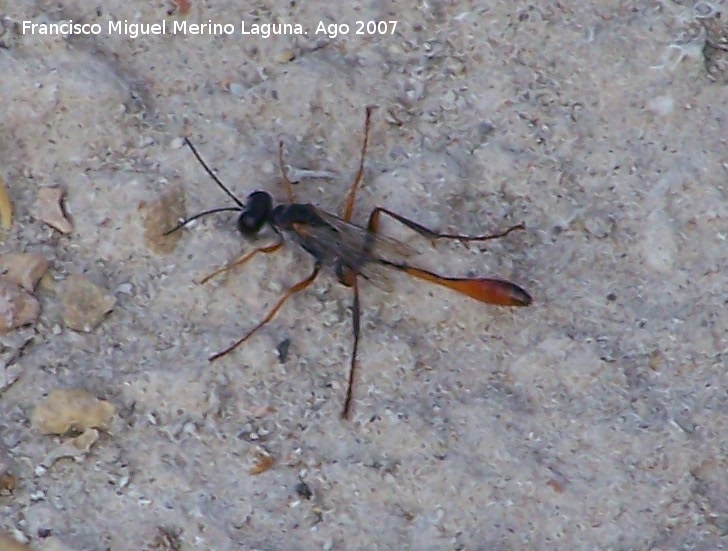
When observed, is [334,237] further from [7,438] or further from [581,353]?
[7,438]

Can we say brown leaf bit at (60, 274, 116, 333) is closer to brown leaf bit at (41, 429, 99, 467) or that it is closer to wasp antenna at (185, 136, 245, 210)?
brown leaf bit at (41, 429, 99, 467)

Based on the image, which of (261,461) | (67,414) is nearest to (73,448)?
(67,414)

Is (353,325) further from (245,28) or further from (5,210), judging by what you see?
(5,210)

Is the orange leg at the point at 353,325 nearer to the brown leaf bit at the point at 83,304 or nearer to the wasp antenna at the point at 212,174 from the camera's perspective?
the wasp antenna at the point at 212,174

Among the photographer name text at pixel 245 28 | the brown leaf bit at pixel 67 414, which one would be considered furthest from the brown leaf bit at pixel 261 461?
the photographer name text at pixel 245 28

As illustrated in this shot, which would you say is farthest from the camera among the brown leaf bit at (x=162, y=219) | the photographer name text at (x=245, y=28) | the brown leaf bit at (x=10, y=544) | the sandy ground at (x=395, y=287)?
the photographer name text at (x=245, y=28)
